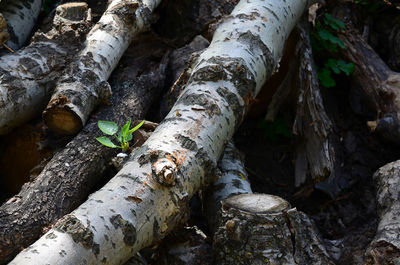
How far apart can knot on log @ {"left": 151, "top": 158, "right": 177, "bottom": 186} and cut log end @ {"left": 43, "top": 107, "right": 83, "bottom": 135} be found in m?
0.77

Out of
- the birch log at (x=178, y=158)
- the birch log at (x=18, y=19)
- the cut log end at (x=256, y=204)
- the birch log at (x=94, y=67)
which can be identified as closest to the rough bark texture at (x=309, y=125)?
the birch log at (x=178, y=158)

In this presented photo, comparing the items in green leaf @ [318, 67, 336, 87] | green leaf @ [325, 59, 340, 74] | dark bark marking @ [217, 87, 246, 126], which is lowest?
dark bark marking @ [217, 87, 246, 126]

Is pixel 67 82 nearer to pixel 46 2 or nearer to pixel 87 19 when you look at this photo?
pixel 87 19

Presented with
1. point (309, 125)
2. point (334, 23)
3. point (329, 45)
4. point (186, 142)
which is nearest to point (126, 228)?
point (186, 142)

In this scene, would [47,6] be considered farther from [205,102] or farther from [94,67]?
[205,102]

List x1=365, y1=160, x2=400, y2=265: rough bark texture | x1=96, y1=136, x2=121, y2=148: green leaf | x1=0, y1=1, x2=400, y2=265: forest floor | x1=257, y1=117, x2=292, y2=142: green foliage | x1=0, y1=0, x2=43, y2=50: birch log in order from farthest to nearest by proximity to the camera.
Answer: x1=257, y1=117, x2=292, y2=142: green foliage, x1=0, y1=0, x2=43, y2=50: birch log, x1=0, y1=1, x2=400, y2=265: forest floor, x1=96, y1=136, x2=121, y2=148: green leaf, x1=365, y1=160, x2=400, y2=265: rough bark texture

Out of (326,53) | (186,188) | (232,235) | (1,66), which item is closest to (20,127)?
(1,66)

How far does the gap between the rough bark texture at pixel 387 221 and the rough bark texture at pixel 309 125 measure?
0.63 metres

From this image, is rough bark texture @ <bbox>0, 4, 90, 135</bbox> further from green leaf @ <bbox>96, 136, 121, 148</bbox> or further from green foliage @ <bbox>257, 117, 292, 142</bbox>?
green foliage @ <bbox>257, 117, 292, 142</bbox>

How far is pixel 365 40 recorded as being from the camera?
401 cm

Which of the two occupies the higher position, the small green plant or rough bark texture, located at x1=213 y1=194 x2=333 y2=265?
the small green plant

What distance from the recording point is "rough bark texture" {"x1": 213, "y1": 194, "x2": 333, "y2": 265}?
6.86 feet

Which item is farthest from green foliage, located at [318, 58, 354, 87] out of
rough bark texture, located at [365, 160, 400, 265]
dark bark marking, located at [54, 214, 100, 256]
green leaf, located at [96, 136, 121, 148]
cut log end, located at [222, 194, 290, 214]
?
dark bark marking, located at [54, 214, 100, 256]

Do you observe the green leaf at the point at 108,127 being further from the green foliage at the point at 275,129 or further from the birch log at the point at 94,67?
the green foliage at the point at 275,129
